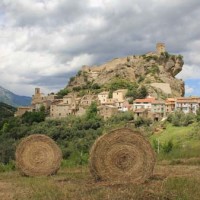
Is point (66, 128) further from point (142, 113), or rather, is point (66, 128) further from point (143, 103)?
point (143, 103)

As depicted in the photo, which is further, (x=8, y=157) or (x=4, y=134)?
(x=4, y=134)

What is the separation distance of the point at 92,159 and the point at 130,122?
58.1 meters

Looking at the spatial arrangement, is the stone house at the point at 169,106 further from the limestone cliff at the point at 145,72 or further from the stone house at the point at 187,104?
the limestone cliff at the point at 145,72

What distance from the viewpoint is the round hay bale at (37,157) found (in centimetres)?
1684

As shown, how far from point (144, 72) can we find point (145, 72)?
0.47 metres

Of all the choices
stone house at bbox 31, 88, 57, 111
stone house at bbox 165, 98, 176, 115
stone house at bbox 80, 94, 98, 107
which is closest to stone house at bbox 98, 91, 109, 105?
stone house at bbox 80, 94, 98, 107

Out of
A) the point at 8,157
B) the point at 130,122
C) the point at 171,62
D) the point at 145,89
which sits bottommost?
the point at 8,157

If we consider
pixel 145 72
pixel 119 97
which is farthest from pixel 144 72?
pixel 119 97

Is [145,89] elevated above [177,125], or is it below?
above

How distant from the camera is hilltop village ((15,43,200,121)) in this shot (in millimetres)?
82500

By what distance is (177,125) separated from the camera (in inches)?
2625

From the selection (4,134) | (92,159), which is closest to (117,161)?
(92,159)

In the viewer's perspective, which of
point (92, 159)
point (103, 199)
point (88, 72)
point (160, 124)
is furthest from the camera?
point (88, 72)

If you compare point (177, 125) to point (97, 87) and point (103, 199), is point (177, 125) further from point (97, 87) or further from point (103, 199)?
point (103, 199)
